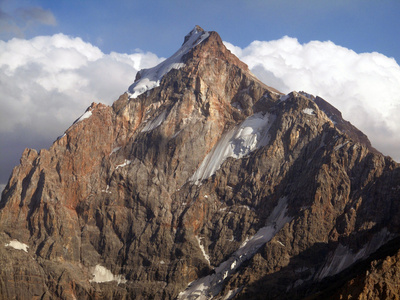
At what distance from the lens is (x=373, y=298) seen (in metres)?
156

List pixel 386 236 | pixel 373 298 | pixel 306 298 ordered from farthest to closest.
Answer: pixel 386 236 < pixel 306 298 < pixel 373 298

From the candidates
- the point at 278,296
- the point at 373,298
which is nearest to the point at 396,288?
the point at 373,298

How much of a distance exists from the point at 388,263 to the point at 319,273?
124 feet

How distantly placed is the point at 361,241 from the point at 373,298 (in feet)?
146

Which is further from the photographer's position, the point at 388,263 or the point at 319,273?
the point at 319,273

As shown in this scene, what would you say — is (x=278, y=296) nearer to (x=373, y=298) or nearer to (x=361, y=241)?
(x=361, y=241)

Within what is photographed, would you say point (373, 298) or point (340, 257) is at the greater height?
point (340, 257)

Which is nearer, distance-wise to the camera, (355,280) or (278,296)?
(355,280)

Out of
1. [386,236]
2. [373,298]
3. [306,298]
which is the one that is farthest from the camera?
[386,236]

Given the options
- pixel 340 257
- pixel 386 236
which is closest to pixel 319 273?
pixel 340 257

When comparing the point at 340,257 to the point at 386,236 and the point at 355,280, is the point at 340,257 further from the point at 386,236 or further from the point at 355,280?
the point at 355,280

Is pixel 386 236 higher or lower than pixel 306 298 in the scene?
higher

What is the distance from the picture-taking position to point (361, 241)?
19925cm

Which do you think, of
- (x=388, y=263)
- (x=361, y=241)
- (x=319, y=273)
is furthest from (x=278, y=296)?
(x=388, y=263)
